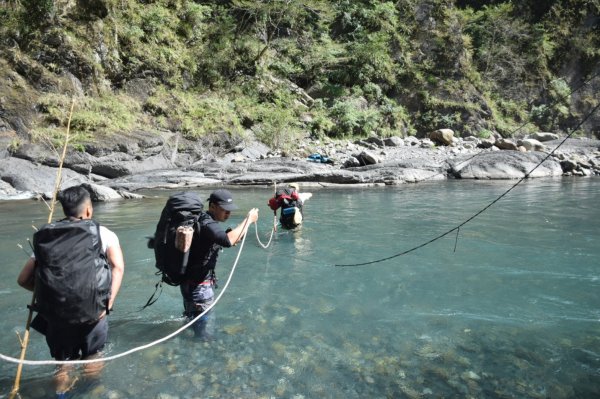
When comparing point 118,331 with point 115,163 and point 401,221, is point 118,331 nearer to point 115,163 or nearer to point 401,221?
point 401,221

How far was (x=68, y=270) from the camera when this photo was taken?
2826 millimetres

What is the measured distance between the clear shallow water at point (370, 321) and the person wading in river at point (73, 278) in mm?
684

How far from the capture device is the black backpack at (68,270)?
280 cm

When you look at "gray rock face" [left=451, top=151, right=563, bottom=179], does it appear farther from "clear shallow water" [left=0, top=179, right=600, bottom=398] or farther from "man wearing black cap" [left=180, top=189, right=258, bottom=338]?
"man wearing black cap" [left=180, top=189, right=258, bottom=338]

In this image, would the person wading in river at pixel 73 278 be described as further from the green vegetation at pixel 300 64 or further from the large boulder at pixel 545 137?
the large boulder at pixel 545 137

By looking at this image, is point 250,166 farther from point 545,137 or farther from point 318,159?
point 545,137

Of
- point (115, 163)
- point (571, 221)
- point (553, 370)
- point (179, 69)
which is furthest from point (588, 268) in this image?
point (179, 69)

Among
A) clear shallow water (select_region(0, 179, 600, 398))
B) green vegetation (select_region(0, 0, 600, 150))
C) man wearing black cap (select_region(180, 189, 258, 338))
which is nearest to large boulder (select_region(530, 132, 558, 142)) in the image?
green vegetation (select_region(0, 0, 600, 150))

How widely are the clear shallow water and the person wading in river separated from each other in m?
0.68

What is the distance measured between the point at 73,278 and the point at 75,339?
633 mm

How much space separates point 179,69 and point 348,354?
2624 centimetres

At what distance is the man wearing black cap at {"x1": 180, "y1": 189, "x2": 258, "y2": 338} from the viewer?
3975 mm

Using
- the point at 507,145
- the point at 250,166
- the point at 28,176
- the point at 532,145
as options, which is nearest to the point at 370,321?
the point at 28,176

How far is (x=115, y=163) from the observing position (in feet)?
63.0
